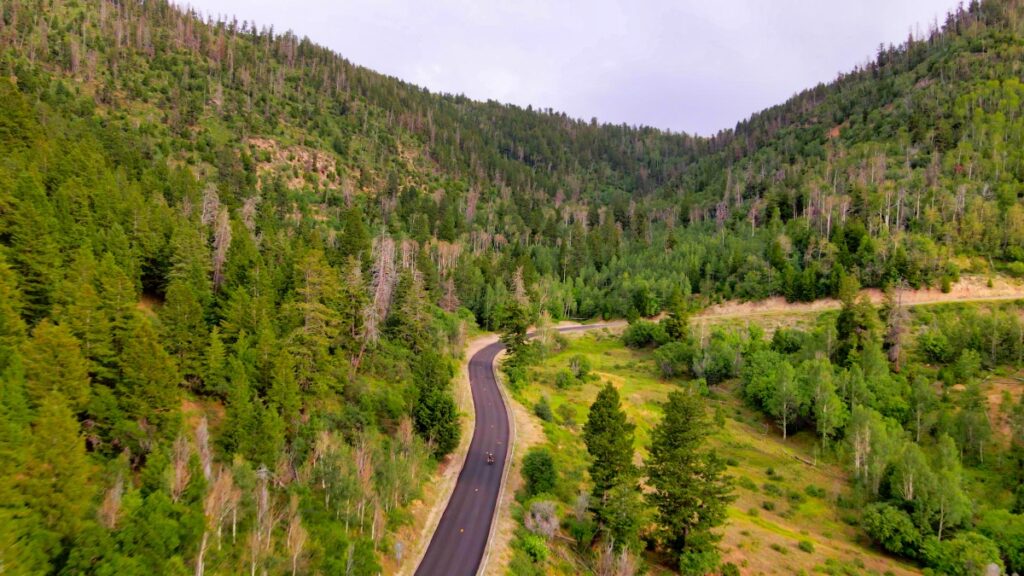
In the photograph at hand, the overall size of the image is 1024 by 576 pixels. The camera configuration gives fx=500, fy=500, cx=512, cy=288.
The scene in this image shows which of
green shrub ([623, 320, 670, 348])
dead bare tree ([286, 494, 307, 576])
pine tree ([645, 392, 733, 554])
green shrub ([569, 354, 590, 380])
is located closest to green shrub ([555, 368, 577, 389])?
green shrub ([569, 354, 590, 380])

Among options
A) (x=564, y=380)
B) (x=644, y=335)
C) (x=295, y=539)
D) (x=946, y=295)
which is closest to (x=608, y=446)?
(x=295, y=539)

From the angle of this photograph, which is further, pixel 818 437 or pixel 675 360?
pixel 675 360

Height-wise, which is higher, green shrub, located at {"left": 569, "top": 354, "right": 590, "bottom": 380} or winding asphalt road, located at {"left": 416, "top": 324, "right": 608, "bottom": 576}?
green shrub, located at {"left": 569, "top": 354, "right": 590, "bottom": 380}

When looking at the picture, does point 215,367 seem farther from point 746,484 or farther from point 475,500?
point 746,484

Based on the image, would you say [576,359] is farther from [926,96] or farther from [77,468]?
[926,96]

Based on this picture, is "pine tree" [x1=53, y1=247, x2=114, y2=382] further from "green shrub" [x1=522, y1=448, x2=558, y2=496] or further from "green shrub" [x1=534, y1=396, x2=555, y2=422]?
"green shrub" [x1=534, y1=396, x2=555, y2=422]

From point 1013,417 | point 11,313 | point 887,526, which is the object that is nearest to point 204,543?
point 11,313

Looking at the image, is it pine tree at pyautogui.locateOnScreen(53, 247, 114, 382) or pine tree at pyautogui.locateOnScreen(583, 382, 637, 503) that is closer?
pine tree at pyautogui.locateOnScreen(53, 247, 114, 382)

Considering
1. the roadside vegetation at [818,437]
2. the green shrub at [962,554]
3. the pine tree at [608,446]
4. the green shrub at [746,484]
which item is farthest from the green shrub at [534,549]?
the green shrub at [962,554]
